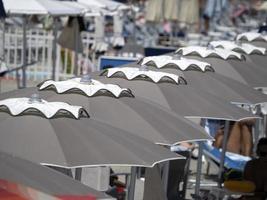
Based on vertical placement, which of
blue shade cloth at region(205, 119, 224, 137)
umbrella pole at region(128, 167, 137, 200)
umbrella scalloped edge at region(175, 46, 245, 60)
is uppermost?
umbrella scalloped edge at region(175, 46, 245, 60)

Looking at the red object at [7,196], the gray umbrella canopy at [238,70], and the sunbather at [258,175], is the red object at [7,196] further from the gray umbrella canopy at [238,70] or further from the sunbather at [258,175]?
the gray umbrella canopy at [238,70]

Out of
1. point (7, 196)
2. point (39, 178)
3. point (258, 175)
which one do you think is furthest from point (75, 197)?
point (258, 175)

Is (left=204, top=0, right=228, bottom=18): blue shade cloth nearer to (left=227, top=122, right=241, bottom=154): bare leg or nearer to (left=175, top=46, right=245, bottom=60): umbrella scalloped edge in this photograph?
(left=227, top=122, right=241, bottom=154): bare leg

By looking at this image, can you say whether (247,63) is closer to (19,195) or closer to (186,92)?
(186,92)

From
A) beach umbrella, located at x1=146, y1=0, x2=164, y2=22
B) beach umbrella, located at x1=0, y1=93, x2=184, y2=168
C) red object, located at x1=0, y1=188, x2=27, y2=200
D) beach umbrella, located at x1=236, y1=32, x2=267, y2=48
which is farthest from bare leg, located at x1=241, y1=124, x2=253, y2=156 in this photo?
beach umbrella, located at x1=146, y1=0, x2=164, y2=22

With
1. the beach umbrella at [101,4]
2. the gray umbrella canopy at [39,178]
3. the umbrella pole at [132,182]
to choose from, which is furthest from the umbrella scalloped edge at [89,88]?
the beach umbrella at [101,4]

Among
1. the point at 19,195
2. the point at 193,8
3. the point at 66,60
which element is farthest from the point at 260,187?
the point at 193,8

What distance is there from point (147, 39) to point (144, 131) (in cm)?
2323

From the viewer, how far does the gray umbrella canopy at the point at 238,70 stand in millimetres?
11117

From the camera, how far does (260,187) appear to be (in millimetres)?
10312

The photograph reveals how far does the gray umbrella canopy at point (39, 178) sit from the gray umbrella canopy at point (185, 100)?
3.47 metres

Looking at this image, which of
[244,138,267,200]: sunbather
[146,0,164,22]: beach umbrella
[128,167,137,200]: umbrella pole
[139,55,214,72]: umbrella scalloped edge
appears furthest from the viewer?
[146,0,164,22]: beach umbrella

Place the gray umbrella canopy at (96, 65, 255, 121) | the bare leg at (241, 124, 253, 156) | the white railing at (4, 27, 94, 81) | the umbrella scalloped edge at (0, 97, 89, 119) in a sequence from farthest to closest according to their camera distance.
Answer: the white railing at (4, 27, 94, 81)
the bare leg at (241, 124, 253, 156)
the gray umbrella canopy at (96, 65, 255, 121)
the umbrella scalloped edge at (0, 97, 89, 119)

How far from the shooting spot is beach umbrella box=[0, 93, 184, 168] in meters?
6.04
